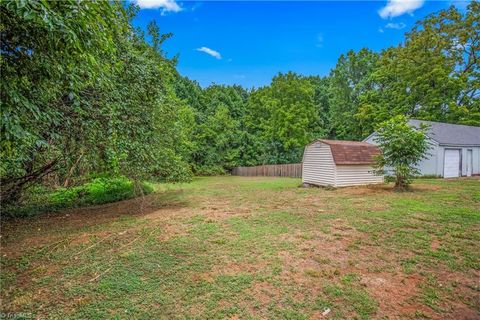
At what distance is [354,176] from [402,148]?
8.74 feet

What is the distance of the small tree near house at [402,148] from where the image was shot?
30.6ft

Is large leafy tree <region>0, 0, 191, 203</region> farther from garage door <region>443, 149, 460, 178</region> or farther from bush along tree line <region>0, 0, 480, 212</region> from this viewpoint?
garage door <region>443, 149, 460, 178</region>

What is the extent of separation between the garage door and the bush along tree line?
22.5 ft

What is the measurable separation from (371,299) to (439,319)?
59 cm

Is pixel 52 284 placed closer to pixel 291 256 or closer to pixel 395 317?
pixel 291 256

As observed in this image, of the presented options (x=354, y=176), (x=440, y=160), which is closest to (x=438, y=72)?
(x=440, y=160)

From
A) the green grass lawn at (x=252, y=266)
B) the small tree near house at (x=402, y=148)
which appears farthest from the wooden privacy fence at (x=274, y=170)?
the green grass lawn at (x=252, y=266)

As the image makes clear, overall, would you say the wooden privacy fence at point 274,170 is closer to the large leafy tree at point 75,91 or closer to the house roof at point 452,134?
the house roof at point 452,134

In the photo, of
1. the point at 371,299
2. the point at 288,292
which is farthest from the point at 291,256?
the point at 371,299

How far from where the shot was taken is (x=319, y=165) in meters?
12.1

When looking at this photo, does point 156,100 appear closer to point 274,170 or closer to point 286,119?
point 274,170

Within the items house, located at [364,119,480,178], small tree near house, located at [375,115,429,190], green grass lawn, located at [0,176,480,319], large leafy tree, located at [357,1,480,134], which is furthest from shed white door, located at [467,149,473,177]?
green grass lawn, located at [0,176,480,319]

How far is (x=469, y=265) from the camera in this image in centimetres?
350

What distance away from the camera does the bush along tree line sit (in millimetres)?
2213
